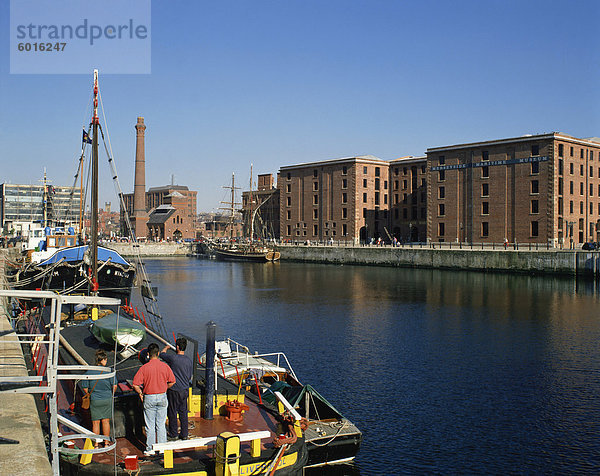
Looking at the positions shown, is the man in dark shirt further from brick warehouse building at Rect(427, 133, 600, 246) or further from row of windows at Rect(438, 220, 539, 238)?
row of windows at Rect(438, 220, 539, 238)

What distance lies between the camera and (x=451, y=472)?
15.6 metres

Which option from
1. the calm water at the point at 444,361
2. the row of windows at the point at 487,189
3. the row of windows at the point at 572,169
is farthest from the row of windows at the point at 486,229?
the calm water at the point at 444,361

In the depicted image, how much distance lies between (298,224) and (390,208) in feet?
66.8

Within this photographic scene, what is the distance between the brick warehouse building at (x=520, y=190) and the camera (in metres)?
77.2

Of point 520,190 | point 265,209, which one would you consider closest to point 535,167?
point 520,190

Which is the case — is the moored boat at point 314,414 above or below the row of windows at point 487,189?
below

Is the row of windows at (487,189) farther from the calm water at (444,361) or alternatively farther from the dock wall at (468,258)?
the calm water at (444,361)

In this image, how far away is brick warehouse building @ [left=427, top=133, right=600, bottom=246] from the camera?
77188 mm

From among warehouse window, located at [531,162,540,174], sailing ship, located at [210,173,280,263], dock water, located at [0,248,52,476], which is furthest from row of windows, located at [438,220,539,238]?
dock water, located at [0,248,52,476]

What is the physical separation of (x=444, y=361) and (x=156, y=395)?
19.2 metres

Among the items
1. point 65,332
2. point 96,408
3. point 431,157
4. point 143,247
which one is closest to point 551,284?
point 431,157

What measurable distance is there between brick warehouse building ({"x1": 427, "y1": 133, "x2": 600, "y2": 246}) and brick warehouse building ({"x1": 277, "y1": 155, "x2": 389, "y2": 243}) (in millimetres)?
22574

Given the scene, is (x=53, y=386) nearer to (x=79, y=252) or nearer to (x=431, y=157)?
(x=79, y=252)

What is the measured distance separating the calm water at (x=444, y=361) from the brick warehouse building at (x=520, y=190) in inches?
809
